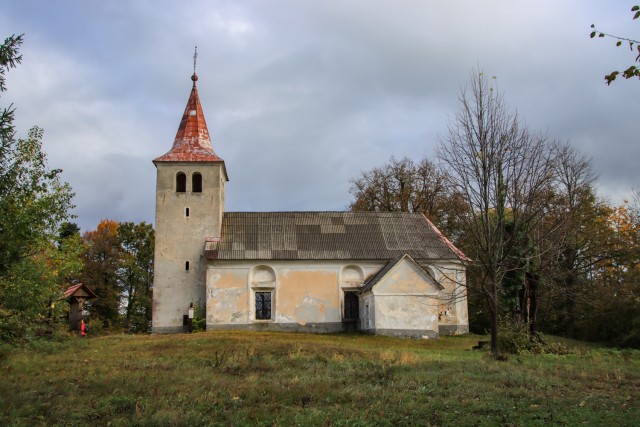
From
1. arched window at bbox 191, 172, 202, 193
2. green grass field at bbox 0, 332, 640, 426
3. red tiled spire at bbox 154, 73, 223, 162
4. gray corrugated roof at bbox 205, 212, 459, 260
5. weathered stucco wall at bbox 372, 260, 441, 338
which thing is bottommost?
green grass field at bbox 0, 332, 640, 426

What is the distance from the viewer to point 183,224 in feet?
113

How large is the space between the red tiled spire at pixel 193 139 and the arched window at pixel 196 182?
1.00 meters

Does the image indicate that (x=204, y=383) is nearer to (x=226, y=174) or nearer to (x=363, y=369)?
(x=363, y=369)

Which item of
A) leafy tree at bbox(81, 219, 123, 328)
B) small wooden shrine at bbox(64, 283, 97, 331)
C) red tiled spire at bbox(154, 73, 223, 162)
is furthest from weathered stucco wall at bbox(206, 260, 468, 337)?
leafy tree at bbox(81, 219, 123, 328)

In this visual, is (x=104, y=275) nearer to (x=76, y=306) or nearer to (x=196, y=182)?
(x=196, y=182)

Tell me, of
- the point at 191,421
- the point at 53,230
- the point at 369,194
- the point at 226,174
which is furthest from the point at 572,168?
the point at 191,421

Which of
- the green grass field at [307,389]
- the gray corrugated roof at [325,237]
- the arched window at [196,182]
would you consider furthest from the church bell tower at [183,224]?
the green grass field at [307,389]

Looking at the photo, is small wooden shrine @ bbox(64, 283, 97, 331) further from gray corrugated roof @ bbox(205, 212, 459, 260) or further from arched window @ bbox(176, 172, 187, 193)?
arched window @ bbox(176, 172, 187, 193)

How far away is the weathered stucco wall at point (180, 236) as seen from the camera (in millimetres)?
33344

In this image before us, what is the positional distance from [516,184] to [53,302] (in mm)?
17791

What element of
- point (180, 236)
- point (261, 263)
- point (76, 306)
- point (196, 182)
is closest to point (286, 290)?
point (261, 263)

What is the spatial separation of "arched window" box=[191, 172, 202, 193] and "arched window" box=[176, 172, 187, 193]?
0.47m

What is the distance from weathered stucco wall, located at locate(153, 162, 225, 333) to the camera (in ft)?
109

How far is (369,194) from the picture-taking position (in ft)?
162
